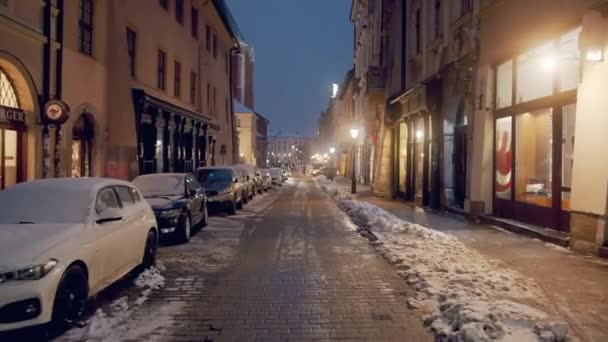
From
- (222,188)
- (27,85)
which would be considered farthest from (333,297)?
(222,188)

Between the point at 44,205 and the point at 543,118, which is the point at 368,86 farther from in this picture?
the point at 44,205

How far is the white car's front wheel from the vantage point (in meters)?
5.69

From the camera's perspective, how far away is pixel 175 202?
12.4 metres

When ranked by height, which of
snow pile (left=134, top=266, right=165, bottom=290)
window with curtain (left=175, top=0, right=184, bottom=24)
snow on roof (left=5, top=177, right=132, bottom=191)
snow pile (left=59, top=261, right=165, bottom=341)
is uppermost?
window with curtain (left=175, top=0, right=184, bottom=24)

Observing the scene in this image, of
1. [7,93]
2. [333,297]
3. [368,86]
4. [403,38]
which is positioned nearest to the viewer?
[333,297]

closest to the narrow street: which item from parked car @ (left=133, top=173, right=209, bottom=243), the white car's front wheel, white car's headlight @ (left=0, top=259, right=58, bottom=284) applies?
the white car's front wheel

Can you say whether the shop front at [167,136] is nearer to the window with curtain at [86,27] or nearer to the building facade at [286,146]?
the window with curtain at [86,27]

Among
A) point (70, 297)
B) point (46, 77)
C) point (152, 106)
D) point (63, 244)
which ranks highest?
point (152, 106)

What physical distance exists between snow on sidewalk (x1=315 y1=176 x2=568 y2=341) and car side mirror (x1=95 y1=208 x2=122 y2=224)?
3917 mm

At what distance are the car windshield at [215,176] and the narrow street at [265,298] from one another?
831cm

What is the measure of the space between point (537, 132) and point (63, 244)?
1056 cm

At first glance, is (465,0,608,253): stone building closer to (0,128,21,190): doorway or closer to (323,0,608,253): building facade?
(323,0,608,253): building facade

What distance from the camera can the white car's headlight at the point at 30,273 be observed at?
530cm

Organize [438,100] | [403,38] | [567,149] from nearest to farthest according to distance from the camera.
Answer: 1. [567,149]
2. [438,100]
3. [403,38]
